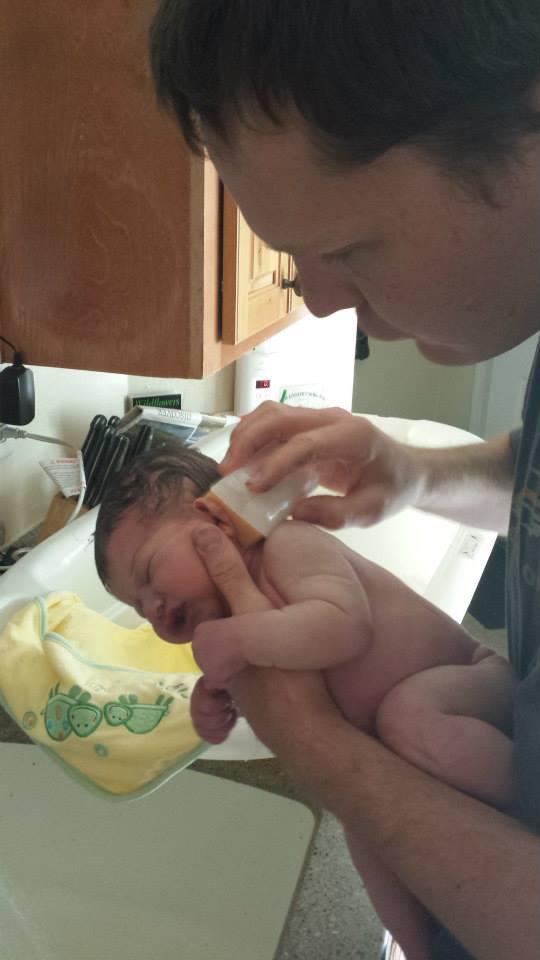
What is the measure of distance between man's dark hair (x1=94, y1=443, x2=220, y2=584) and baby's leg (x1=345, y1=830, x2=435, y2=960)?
381 millimetres

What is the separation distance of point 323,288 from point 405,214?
125 millimetres

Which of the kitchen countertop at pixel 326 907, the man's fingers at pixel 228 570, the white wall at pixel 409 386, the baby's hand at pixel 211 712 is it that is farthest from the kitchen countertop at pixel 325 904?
the white wall at pixel 409 386

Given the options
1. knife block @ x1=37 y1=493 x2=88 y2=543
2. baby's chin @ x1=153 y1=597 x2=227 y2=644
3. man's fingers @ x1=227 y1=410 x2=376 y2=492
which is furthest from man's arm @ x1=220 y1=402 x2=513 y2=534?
knife block @ x1=37 y1=493 x2=88 y2=543

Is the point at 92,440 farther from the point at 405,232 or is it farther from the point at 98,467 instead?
the point at 405,232

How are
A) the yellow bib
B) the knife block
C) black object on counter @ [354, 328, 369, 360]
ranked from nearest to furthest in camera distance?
the yellow bib < the knife block < black object on counter @ [354, 328, 369, 360]

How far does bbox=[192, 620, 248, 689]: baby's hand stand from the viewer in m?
0.67

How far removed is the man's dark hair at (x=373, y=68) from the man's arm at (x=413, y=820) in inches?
16.8

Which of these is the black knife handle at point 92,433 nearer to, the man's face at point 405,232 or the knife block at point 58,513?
the knife block at point 58,513

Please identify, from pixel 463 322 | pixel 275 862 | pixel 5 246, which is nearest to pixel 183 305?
pixel 5 246

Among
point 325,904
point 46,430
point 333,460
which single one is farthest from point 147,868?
point 46,430

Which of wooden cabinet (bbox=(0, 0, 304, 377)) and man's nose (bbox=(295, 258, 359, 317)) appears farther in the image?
wooden cabinet (bbox=(0, 0, 304, 377))

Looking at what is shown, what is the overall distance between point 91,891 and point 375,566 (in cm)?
47

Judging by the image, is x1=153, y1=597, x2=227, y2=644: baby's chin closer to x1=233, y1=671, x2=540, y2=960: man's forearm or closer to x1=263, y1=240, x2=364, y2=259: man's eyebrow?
x1=233, y1=671, x2=540, y2=960: man's forearm

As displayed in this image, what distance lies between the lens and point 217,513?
0.78 metres
